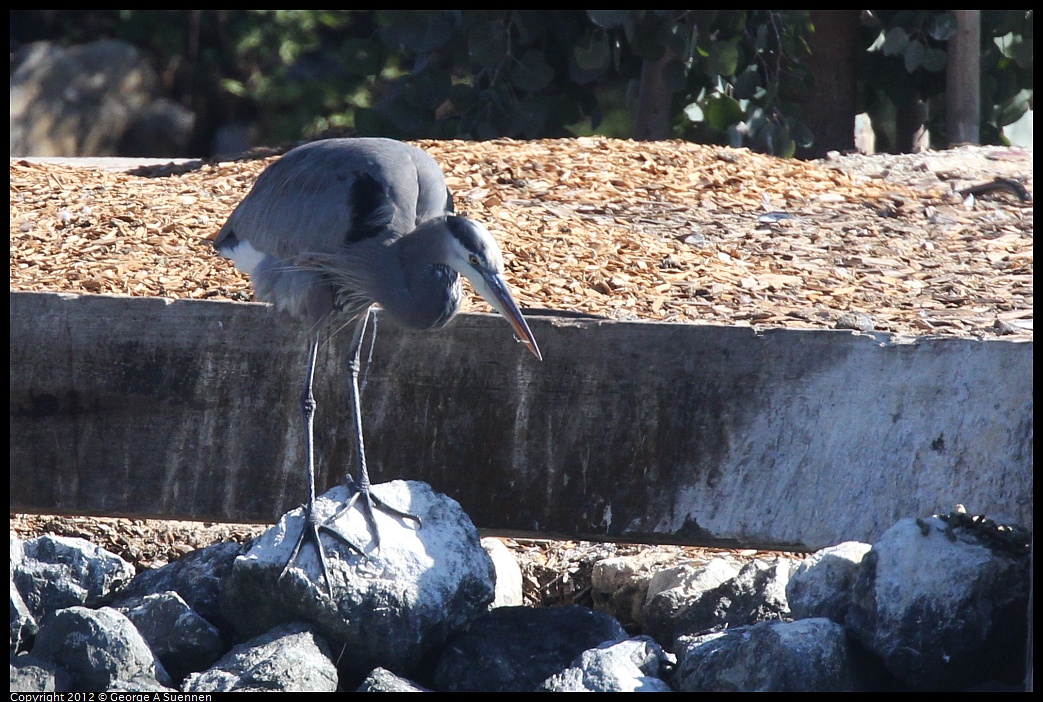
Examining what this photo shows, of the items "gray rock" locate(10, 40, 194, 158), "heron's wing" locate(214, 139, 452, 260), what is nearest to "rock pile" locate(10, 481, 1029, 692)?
"heron's wing" locate(214, 139, 452, 260)

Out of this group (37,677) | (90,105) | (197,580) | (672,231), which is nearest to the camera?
(37,677)

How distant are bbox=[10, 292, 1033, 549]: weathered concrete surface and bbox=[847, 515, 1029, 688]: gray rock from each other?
49 cm

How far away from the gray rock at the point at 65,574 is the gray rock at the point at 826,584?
2.38 m

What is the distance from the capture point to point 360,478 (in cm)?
Result: 395

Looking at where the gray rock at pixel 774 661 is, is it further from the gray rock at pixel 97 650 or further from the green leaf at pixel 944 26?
the green leaf at pixel 944 26

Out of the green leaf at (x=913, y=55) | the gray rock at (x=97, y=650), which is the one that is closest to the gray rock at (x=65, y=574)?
the gray rock at (x=97, y=650)

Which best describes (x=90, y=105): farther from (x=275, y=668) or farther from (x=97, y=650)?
(x=275, y=668)

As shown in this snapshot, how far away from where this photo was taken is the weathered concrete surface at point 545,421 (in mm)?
4008

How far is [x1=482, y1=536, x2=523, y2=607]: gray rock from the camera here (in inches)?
165

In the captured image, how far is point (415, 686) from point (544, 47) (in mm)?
5540

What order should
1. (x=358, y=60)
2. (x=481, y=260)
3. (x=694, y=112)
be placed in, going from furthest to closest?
(x=358, y=60) → (x=694, y=112) → (x=481, y=260)

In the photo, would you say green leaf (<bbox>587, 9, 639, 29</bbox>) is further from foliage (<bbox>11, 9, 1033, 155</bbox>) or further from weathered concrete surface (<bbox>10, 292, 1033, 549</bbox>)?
weathered concrete surface (<bbox>10, 292, 1033, 549</bbox>)

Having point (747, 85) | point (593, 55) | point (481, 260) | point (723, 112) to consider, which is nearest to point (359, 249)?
point (481, 260)

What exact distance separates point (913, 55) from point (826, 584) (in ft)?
16.3
